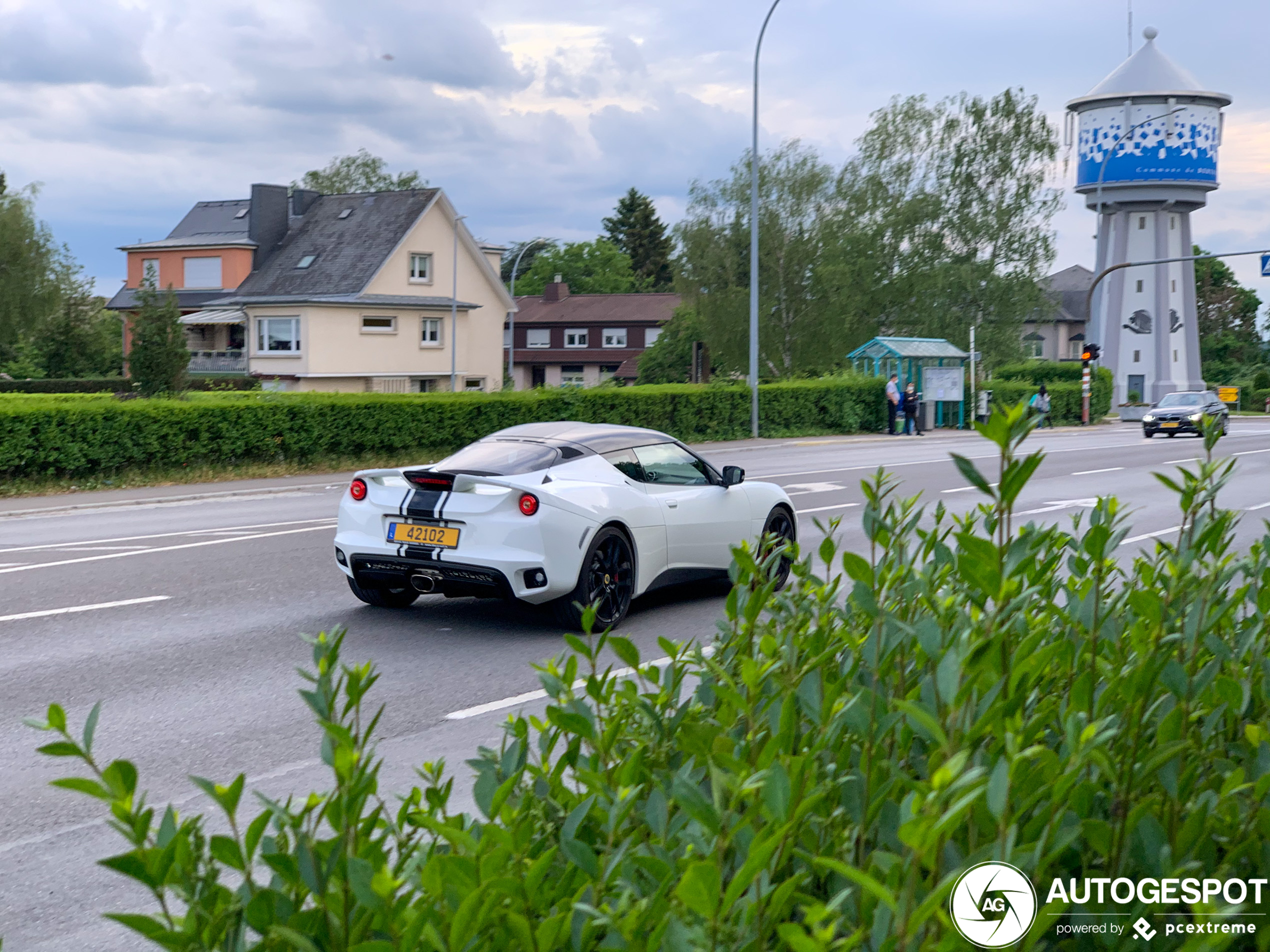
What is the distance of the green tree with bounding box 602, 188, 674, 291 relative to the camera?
124812 mm

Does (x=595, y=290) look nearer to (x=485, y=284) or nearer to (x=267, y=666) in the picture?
(x=485, y=284)

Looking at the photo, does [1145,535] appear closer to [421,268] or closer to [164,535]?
[164,535]

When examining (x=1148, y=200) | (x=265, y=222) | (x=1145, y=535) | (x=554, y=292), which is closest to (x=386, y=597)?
(x=1145, y=535)

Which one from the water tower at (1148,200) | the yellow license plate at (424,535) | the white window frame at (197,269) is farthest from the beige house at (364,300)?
the yellow license plate at (424,535)

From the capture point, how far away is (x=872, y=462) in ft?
85.5

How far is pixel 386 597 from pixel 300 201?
57378mm

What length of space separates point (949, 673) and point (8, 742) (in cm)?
601

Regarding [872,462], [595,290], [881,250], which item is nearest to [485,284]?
[881,250]

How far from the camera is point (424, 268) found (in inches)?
2411

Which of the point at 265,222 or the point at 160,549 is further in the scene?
the point at 265,222

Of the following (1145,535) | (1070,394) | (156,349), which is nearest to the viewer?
(1145,535)

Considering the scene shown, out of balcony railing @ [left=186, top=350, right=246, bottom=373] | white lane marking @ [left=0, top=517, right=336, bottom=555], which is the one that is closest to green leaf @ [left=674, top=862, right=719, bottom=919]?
white lane marking @ [left=0, top=517, right=336, bottom=555]

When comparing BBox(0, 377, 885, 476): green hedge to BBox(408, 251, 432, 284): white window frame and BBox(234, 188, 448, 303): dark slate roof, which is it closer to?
BBox(234, 188, 448, 303): dark slate roof

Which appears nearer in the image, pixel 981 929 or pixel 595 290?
pixel 981 929
